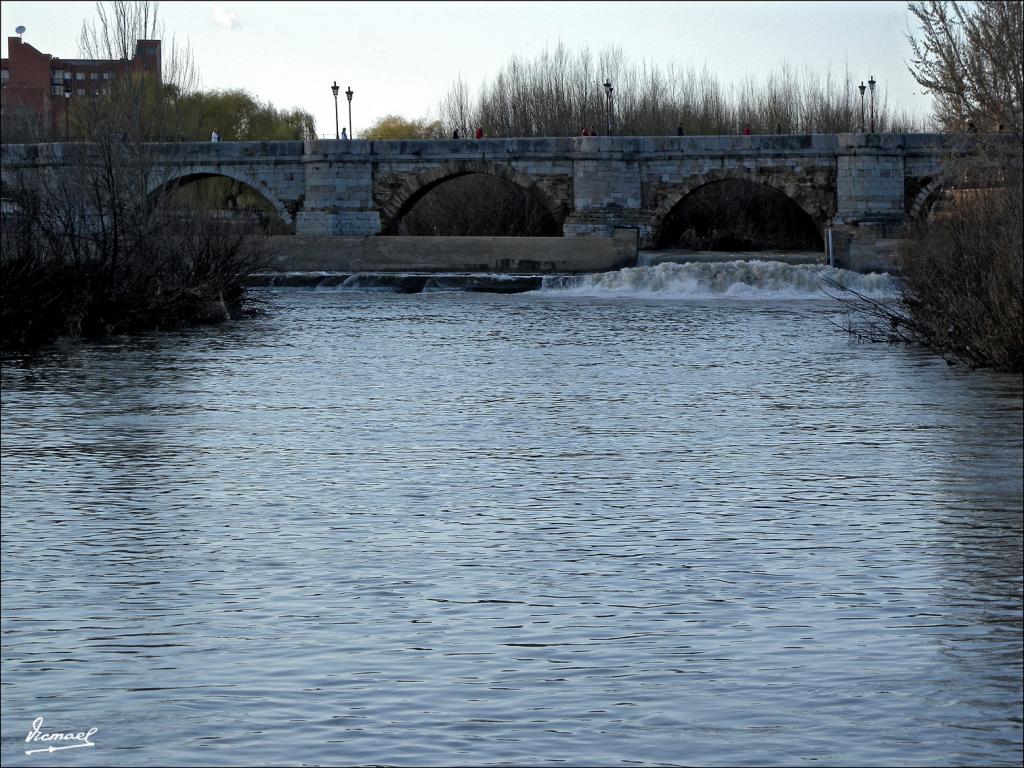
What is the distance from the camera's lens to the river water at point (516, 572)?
20.1 feet

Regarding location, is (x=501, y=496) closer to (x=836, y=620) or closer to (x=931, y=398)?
(x=836, y=620)

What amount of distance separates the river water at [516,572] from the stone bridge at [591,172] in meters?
27.0

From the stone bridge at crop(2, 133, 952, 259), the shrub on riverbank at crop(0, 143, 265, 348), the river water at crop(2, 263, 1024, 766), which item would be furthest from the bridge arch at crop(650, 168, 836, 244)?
the river water at crop(2, 263, 1024, 766)

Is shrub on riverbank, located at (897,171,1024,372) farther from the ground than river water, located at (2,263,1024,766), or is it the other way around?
shrub on riverbank, located at (897,171,1024,372)

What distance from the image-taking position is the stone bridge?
4450 cm

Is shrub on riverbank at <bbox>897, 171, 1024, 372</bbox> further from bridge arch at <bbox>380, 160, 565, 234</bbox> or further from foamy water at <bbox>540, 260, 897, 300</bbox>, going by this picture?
bridge arch at <bbox>380, 160, 565, 234</bbox>

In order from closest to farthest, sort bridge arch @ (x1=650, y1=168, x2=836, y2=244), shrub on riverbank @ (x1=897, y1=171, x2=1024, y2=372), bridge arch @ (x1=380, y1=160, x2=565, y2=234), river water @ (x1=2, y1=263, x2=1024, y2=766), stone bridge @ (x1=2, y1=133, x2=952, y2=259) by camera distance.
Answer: river water @ (x1=2, y1=263, x2=1024, y2=766)
shrub on riverbank @ (x1=897, y1=171, x2=1024, y2=372)
stone bridge @ (x1=2, y1=133, x2=952, y2=259)
bridge arch @ (x1=650, y1=168, x2=836, y2=244)
bridge arch @ (x1=380, y1=160, x2=565, y2=234)

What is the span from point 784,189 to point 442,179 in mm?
9952

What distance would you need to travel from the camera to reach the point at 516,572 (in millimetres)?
8688

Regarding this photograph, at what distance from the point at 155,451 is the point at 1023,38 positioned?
37.7 feet

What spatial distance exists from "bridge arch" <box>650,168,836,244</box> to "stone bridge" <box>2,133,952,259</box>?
28 mm

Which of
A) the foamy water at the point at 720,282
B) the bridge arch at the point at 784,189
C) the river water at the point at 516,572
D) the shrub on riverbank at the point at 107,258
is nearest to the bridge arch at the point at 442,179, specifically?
the bridge arch at the point at 784,189

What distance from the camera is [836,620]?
7570mm

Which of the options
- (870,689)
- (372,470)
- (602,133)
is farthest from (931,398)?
(602,133)
